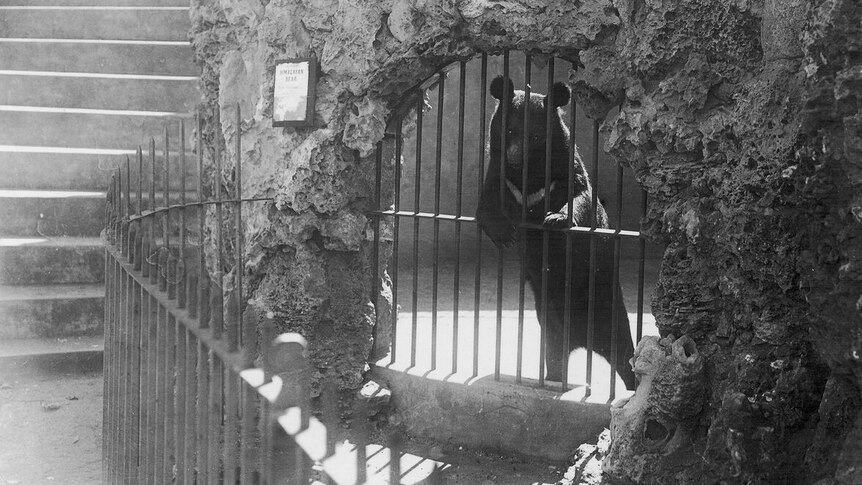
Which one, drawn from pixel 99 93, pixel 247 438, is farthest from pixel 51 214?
pixel 247 438

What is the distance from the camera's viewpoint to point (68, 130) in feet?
26.6

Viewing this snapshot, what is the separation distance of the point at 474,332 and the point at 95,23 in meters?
6.77

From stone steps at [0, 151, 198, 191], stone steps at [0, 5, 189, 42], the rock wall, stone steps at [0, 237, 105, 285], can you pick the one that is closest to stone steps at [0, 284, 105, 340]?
stone steps at [0, 237, 105, 285]

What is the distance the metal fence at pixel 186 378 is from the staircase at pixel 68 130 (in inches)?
90.5

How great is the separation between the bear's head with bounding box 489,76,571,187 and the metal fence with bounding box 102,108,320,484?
8.72 feet

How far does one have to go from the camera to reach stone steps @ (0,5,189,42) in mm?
9523

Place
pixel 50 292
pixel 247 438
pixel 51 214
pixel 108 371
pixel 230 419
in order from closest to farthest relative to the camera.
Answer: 1. pixel 247 438
2. pixel 230 419
3. pixel 108 371
4. pixel 50 292
5. pixel 51 214

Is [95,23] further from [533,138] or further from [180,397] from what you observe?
[180,397]

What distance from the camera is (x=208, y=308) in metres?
2.63

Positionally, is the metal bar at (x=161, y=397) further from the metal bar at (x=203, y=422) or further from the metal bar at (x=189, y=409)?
the metal bar at (x=203, y=422)

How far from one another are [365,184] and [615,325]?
1.81 metres

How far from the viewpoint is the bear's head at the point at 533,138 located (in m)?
5.68

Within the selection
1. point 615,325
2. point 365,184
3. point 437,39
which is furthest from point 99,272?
point 615,325

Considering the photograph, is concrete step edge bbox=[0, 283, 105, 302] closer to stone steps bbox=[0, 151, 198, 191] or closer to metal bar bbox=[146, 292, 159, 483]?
stone steps bbox=[0, 151, 198, 191]
